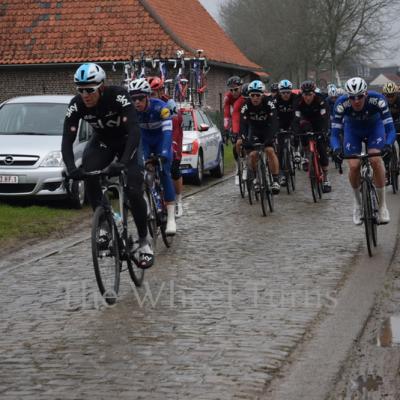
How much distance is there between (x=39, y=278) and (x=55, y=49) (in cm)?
2743

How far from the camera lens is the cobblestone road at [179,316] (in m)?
5.71

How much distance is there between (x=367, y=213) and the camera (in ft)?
33.7

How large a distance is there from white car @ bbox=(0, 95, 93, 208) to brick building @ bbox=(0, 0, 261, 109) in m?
18.3

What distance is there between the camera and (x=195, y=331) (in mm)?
6965

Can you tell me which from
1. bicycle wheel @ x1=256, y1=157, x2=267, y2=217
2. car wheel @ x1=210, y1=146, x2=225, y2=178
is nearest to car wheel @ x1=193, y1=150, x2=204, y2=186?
car wheel @ x1=210, y1=146, x2=225, y2=178

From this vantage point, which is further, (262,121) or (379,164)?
Result: (262,121)

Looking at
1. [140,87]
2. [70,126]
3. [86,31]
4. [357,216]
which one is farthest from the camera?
[86,31]

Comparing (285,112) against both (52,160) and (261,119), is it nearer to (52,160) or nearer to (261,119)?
(261,119)

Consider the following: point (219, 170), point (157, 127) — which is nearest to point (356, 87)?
point (157, 127)

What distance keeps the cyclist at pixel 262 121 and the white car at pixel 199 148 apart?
3386 millimetres

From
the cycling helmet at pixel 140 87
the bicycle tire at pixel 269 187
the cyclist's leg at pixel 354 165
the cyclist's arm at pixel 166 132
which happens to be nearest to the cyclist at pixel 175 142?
the cyclist's arm at pixel 166 132

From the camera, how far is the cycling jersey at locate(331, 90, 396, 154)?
10.8 m

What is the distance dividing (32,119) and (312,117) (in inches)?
194

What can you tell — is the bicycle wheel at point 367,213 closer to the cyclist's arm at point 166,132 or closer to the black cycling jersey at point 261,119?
the cyclist's arm at point 166,132
